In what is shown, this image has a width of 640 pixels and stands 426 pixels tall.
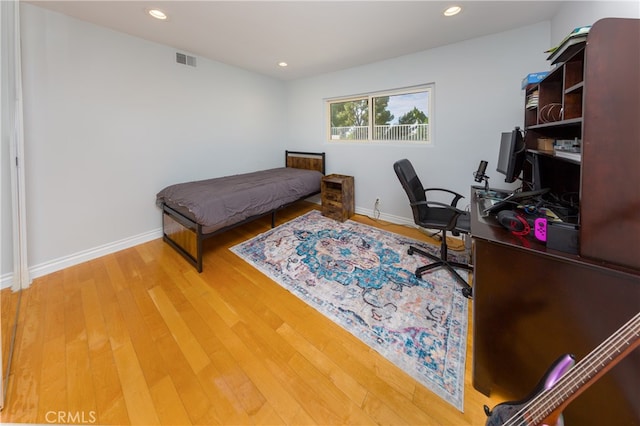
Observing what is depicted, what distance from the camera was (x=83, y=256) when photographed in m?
2.58

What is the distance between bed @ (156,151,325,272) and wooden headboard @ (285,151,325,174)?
0.61 meters

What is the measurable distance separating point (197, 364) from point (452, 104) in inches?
140

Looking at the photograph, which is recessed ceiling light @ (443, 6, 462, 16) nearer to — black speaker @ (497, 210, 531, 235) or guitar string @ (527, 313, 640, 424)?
black speaker @ (497, 210, 531, 235)

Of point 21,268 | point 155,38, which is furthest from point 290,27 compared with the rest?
point 21,268

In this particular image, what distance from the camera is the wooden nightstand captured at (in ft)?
12.2

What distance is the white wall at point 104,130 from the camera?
222cm

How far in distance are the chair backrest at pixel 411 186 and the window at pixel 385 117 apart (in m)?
1.16

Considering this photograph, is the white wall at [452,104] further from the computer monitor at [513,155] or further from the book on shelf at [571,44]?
the book on shelf at [571,44]

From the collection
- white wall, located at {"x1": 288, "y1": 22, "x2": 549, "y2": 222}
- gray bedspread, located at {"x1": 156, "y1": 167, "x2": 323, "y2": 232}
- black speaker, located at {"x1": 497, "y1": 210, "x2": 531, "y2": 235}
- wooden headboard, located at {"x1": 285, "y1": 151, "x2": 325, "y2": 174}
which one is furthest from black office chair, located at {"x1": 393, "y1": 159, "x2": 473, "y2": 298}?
wooden headboard, located at {"x1": 285, "y1": 151, "x2": 325, "y2": 174}

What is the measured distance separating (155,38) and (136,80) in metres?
0.52

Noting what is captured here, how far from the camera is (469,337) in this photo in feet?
5.24

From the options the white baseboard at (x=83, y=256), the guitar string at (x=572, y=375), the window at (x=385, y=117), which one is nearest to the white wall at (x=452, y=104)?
the window at (x=385, y=117)

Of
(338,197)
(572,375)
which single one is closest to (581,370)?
(572,375)

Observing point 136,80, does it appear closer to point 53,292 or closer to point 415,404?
point 53,292
